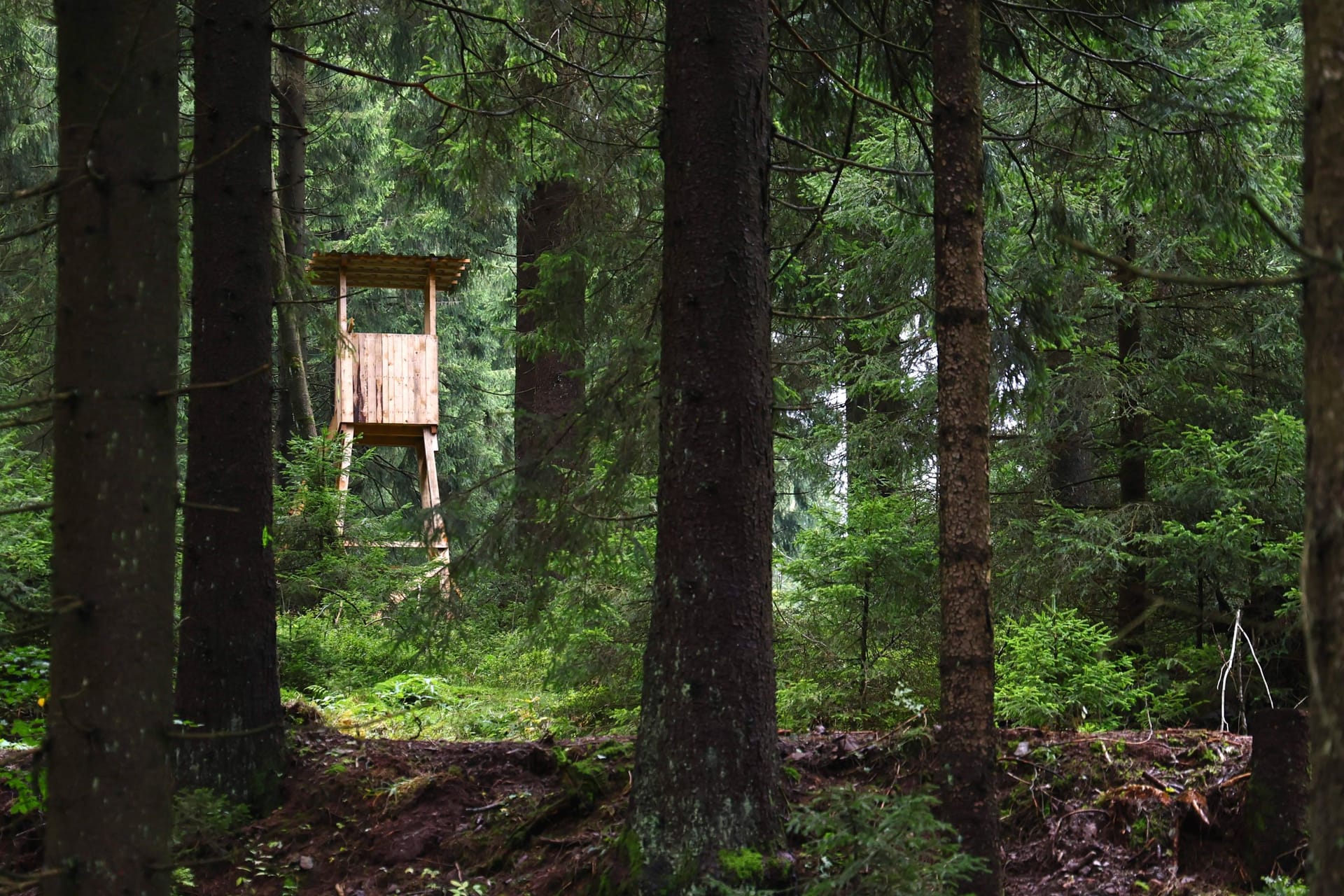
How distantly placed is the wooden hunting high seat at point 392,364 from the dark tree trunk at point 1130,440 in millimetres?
8492

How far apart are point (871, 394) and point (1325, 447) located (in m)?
10.3

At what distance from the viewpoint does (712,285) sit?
486cm

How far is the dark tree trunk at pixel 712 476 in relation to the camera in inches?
180

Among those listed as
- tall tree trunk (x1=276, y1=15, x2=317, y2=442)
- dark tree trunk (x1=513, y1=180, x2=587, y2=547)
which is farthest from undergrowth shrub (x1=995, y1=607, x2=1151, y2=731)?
tall tree trunk (x1=276, y1=15, x2=317, y2=442)

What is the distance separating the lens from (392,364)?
51.0 ft

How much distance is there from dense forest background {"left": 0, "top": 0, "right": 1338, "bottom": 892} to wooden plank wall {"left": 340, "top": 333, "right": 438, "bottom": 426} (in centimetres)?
300

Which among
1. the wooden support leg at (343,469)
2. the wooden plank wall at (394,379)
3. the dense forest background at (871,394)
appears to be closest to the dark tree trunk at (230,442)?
the dense forest background at (871,394)

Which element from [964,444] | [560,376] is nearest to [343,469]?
[560,376]

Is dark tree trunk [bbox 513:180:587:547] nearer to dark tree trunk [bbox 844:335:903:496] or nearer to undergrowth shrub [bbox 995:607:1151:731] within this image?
undergrowth shrub [bbox 995:607:1151:731]

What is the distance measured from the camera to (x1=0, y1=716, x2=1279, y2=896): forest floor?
490cm

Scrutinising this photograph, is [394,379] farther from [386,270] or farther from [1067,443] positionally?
[1067,443]

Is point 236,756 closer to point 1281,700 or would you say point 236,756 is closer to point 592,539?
point 592,539

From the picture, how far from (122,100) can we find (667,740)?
10.2ft

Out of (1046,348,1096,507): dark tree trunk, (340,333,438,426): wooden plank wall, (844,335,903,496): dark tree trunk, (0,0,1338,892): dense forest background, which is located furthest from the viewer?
(340,333,438,426): wooden plank wall
